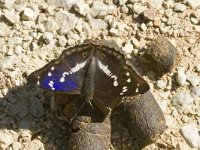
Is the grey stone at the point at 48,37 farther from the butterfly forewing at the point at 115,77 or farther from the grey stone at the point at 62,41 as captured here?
the butterfly forewing at the point at 115,77

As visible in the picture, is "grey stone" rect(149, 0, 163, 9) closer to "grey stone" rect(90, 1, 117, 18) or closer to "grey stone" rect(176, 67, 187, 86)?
"grey stone" rect(90, 1, 117, 18)

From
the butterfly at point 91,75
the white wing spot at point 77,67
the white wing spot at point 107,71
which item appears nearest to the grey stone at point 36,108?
the butterfly at point 91,75

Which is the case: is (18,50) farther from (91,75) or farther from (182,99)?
(182,99)

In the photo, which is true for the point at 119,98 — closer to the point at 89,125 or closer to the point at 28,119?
the point at 89,125

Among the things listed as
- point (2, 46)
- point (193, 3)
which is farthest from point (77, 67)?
point (193, 3)

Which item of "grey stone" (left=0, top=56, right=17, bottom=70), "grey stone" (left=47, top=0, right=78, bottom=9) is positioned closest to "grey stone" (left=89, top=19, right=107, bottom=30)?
"grey stone" (left=47, top=0, right=78, bottom=9)

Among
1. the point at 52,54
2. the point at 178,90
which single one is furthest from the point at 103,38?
the point at 178,90
